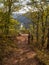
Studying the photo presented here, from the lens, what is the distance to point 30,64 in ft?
47.2

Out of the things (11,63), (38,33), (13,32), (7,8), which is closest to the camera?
(11,63)

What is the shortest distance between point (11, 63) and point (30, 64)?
1460 mm

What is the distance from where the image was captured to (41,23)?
27.5 metres

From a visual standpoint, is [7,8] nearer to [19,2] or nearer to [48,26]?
[19,2]

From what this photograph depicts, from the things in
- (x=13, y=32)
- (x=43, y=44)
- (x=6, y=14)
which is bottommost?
(x=43, y=44)

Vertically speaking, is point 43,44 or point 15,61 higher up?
point 15,61

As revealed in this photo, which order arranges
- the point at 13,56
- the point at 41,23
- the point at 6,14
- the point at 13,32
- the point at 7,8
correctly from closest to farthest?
the point at 13,56 → the point at 6,14 → the point at 7,8 → the point at 13,32 → the point at 41,23

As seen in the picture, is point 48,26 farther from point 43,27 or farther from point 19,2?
point 19,2

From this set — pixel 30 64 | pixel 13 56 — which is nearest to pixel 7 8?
pixel 13 56

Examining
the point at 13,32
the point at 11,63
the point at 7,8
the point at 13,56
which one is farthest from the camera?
the point at 13,32

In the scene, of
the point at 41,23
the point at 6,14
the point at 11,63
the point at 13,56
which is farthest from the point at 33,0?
the point at 11,63

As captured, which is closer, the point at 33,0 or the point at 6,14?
the point at 6,14

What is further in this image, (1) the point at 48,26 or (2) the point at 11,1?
(1) the point at 48,26

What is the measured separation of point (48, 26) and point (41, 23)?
225 cm
